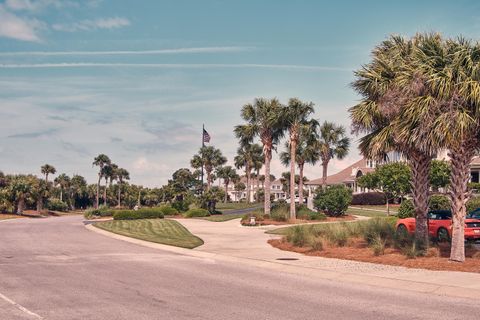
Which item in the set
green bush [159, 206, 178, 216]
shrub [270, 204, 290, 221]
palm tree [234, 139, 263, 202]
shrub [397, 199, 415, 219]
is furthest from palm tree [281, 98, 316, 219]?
palm tree [234, 139, 263, 202]

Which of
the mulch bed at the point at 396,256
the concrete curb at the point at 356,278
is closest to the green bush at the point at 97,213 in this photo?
the concrete curb at the point at 356,278

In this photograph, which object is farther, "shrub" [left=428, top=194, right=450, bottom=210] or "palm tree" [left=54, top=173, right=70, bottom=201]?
"palm tree" [left=54, top=173, right=70, bottom=201]

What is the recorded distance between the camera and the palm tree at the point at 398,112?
56.5 ft

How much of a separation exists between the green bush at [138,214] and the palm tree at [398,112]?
118 feet

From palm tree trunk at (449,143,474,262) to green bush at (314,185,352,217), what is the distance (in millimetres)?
34553

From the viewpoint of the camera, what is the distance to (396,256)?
18656 millimetres

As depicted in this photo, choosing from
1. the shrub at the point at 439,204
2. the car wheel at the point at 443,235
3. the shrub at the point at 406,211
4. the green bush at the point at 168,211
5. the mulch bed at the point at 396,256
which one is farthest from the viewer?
the green bush at the point at 168,211

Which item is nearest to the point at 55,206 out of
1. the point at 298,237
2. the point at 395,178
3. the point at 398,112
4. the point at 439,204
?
the point at 395,178

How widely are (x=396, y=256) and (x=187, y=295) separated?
374 inches

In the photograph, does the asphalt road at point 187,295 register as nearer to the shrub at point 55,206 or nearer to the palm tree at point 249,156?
the shrub at point 55,206

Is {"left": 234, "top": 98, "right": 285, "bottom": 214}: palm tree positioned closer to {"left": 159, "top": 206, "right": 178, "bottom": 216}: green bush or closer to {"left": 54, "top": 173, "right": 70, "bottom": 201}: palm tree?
{"left": 159, "top": 206, "right": 178, "bottom": 216}: green bush

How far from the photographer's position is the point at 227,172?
123 m

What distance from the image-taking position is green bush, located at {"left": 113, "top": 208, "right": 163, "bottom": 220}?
52.3 meters

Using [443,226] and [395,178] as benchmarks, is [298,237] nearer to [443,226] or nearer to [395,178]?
[443,226]
